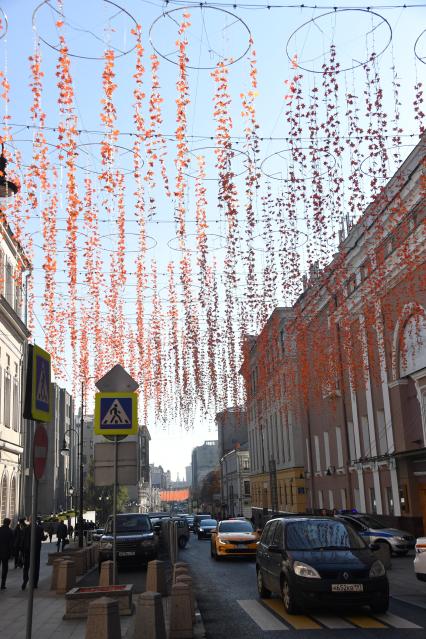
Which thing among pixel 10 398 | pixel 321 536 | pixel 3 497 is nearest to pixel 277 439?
pixel 10 398

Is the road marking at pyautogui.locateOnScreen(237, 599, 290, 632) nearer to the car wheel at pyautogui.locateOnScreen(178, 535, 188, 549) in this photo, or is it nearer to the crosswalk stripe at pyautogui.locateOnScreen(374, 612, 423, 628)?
the crosswalk stripe at pyautogui.locateOnScreen(374, 612, 423, 628)

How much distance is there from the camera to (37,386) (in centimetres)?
687

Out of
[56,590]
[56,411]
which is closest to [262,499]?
[56,411]

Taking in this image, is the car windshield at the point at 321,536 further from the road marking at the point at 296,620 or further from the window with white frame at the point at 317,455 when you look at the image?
the window with white frame at the point at 317,455

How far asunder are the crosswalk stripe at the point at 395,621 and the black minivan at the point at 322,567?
180 millimetres

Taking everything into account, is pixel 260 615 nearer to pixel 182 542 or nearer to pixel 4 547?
pixel 4 547

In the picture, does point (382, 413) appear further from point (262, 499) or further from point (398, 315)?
point (262, 499)

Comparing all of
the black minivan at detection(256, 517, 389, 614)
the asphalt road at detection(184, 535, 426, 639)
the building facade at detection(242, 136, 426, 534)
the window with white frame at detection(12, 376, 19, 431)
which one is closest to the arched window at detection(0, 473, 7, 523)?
the window with white frame at detection(12, 376, 19, 431)

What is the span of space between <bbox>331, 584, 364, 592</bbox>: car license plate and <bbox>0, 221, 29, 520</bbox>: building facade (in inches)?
1083

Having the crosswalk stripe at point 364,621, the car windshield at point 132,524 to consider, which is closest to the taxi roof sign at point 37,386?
the crosswalk stripe at point 364,621

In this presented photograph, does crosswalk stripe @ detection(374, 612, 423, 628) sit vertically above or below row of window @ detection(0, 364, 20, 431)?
below

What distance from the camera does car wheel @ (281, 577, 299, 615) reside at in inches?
431

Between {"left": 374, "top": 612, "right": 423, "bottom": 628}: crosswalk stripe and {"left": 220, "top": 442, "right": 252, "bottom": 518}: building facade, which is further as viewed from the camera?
{"left": 220, "top": 442, "right": 252, "bottom": 518}: building facade

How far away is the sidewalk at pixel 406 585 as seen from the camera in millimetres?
12883
